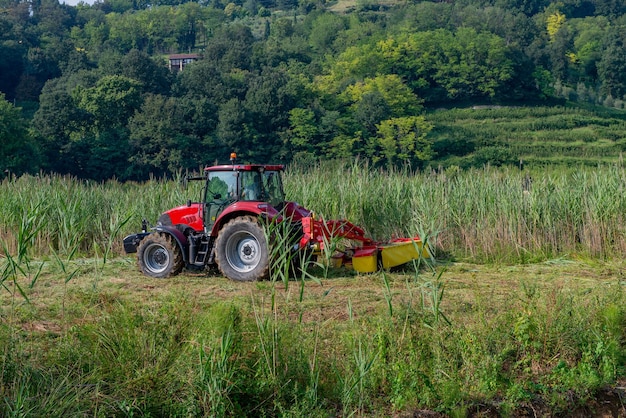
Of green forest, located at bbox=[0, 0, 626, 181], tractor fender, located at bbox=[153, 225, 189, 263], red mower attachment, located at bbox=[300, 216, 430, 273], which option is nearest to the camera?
red mower attachment, located at bbox=[300, 216, 430, 273]

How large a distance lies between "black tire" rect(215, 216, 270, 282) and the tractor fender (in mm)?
543

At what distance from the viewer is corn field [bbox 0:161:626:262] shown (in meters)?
10.6

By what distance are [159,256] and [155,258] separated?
0.25ft

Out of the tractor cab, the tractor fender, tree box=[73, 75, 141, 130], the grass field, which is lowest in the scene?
the grass field

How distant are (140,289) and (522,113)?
61.6 meters

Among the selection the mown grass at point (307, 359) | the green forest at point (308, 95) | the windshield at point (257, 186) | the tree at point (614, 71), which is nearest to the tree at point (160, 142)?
the green forest at point (308, 95)

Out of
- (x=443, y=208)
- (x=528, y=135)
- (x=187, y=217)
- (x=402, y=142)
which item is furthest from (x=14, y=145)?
(x=528, y=135)

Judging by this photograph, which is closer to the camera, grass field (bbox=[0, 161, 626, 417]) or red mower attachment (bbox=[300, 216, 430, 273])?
grass field (bbox=[0, 161, 626, 417])

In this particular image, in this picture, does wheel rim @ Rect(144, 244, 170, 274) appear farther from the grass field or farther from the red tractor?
the grass field

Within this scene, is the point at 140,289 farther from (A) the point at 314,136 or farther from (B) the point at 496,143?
(B) the point at 496,143

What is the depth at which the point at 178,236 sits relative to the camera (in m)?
9.53

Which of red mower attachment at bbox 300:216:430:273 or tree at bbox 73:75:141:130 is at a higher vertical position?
tree at bbox 73:75:141:130

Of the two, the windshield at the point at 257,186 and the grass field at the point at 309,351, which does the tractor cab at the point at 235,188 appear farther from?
the grass field at the point at 309,351

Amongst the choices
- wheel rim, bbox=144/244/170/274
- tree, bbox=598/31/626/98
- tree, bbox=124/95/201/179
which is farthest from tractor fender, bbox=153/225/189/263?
tree, bbox=598/31/626/98
